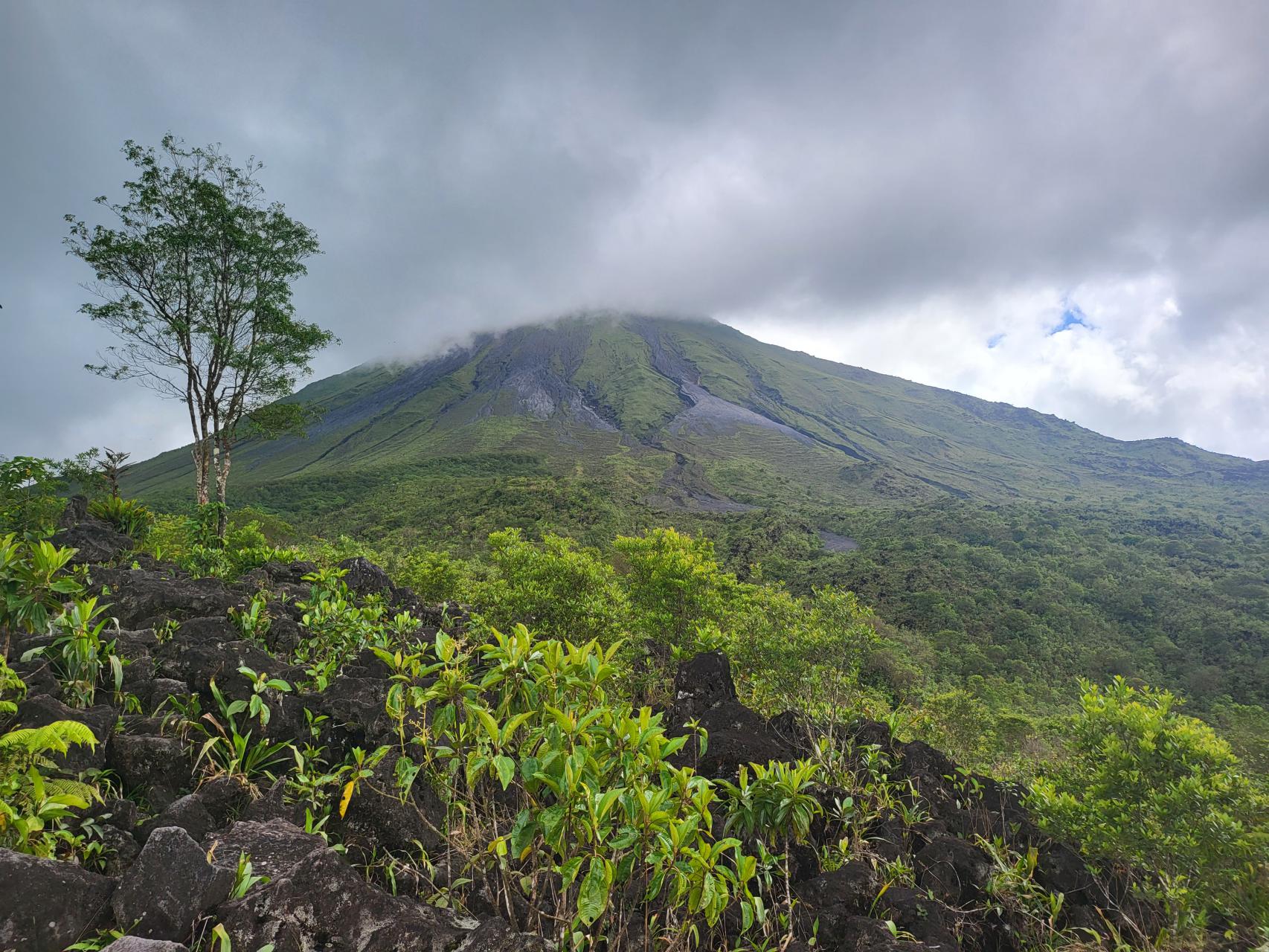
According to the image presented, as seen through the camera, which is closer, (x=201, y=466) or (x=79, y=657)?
(x=79, y=657)

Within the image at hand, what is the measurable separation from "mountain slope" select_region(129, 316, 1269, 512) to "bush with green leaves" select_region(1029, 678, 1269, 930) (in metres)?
75.0

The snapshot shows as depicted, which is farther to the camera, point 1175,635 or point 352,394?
point 352,394

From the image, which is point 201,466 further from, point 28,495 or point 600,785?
point 600,785

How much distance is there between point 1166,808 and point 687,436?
112128mm

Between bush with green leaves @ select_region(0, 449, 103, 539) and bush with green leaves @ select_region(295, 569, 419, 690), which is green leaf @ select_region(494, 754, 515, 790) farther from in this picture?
bush with green leaves @ select_region(0, 449, 103, 539)

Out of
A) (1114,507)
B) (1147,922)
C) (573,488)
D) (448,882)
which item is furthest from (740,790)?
(1114,507)

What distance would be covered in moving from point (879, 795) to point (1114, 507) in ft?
435

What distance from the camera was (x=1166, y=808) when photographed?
16.8 feet

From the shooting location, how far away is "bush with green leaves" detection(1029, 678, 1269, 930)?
174 inches

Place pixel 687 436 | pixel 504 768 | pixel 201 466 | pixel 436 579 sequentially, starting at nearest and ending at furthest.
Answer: pixel 504 768 < pixel 201 466 < pixel 436 579 < pixel 687 436

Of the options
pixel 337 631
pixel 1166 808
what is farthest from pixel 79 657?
pixel 1166 808

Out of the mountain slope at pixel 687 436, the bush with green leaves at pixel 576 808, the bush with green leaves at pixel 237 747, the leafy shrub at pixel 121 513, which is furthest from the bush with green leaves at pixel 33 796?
the mountain slope at pixel 687 436

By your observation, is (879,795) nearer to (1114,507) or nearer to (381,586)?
(381,586)

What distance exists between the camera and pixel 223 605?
4977 mm
